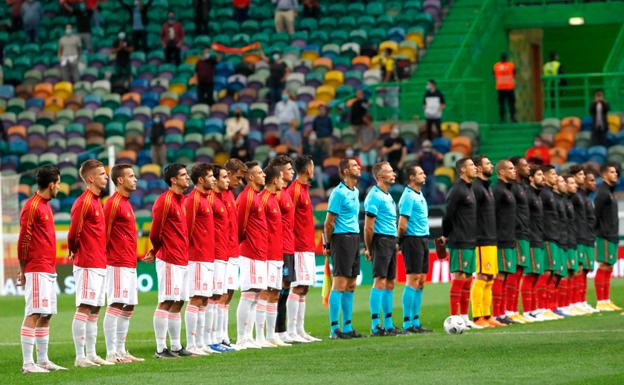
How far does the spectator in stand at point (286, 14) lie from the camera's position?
43219 mm

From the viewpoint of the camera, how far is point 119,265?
16.9 meters

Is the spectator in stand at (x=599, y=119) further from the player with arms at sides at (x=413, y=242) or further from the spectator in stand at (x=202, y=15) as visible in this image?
the player with arms at sides at (x=413, y=242)

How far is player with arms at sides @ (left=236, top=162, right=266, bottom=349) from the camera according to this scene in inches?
744

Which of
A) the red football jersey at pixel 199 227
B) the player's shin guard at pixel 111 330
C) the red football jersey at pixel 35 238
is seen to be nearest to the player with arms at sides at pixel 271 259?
the red football jersey at pixel 199 227

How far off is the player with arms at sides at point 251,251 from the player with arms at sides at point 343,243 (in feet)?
3.37

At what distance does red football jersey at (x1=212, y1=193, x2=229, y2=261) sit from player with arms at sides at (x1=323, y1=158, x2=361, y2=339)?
1.52 meters

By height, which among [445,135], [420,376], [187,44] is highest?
[187,44]

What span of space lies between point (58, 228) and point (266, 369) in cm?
1916

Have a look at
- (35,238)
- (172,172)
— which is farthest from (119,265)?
(172,172)

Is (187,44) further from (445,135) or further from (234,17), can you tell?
(445,135)

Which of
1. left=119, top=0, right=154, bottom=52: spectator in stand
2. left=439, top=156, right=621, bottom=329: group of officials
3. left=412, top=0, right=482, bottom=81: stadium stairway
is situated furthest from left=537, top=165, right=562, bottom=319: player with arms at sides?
left=119, top=0, right=154, bottom=52: spectator in stand

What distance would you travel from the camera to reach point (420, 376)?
1446cm

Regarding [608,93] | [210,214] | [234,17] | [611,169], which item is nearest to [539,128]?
[608,93]

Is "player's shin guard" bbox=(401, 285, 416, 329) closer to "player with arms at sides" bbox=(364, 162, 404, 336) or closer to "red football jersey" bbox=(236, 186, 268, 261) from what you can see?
"player with arms at sides" bbox=(364, 162, 404, 336)
